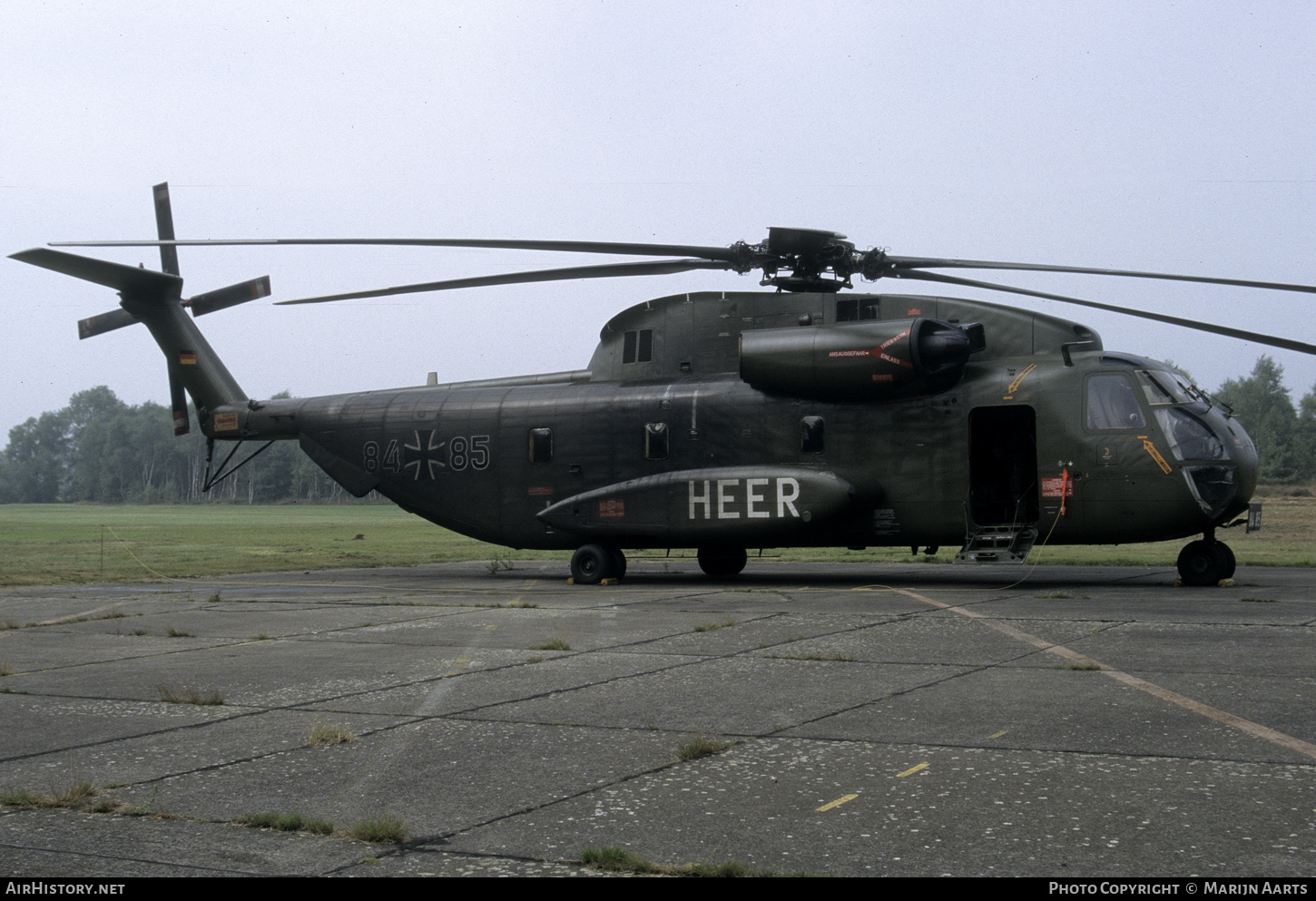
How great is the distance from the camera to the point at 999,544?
15.6 meters

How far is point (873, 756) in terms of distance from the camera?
561 centimetres

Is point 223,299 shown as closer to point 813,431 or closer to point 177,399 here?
point 177,399

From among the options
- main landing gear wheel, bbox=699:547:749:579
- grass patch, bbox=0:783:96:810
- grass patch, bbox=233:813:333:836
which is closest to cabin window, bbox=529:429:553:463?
main landing gear wheel, bbox=699:547:749:579

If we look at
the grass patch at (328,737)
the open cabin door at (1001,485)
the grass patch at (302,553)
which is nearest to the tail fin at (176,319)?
the grass patch at (302,553)

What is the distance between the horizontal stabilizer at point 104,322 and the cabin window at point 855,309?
44.8 feet

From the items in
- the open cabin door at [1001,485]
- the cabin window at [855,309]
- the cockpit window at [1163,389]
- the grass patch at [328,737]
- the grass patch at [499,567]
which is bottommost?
the grass patch at [499,567]

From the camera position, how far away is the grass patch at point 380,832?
4.35 m

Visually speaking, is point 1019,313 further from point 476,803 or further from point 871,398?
point 476,803

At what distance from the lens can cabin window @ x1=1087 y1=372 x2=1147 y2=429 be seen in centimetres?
1495

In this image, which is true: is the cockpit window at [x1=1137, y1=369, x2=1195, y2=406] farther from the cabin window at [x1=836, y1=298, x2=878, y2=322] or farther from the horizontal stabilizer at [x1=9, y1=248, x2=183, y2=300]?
the horizontal stabilizer at [x1=9, y1=248, x2=183, y2=300]

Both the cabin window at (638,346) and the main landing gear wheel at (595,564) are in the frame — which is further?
the cabin window at (638,346)

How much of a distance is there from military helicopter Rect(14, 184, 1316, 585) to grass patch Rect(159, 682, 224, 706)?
7954 millimetres

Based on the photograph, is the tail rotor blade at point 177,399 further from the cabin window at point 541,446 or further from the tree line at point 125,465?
the tree line at point 125,465
